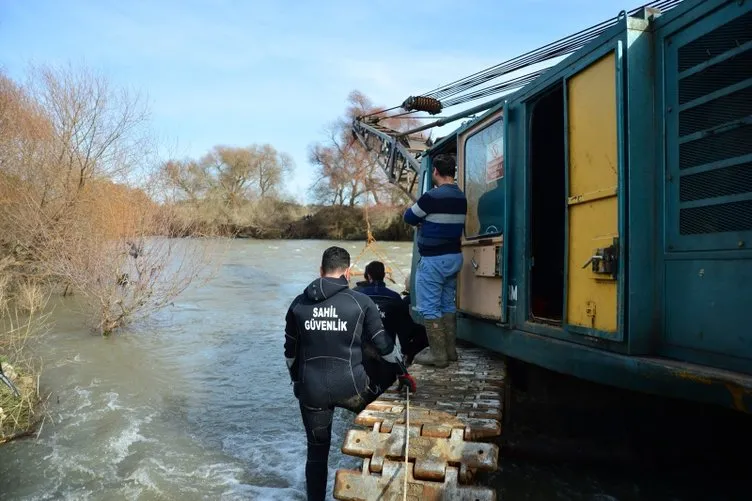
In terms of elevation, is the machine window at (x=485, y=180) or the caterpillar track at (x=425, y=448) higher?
the machine window at (x=485, y=180)

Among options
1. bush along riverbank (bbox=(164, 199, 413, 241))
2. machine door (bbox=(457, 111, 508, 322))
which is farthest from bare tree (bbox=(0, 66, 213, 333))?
bush along riverbank (bbox=(164, 199, 413, 241))

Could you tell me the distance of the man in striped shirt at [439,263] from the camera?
14.6 feet

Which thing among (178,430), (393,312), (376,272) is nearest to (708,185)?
(393,312)

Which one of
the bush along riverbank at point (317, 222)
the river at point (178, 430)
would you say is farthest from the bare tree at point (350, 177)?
the river at point (178, 430)

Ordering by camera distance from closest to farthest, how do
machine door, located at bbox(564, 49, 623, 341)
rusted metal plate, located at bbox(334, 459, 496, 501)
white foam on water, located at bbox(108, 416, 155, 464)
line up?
rusted metal plate, located at bbox(334, 459, 496, 501) < machine door, located at bbox(564, 49, 623, 341) < white foam on water, located at bbox(108, 416, 155, 464)

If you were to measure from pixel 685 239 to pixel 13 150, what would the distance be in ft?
51.0

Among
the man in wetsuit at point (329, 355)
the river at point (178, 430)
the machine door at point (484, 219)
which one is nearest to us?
the man in wetsuit at point (329, 355)

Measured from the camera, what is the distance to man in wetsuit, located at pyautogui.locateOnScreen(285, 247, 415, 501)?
11.9ft

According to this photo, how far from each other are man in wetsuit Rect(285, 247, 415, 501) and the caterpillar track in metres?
0.23

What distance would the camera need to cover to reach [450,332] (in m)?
4.56

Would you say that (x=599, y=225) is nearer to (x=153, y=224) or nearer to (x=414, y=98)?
(x=414, y=98)

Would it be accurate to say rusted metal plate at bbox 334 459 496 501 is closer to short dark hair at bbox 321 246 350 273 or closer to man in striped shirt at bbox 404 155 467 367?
short dark hair at bbox 321 246 350 273

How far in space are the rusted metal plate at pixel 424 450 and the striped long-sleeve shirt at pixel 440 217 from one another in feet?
5.71

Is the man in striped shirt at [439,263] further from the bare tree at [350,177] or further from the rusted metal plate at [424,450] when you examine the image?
the bare tree at [350,177]
